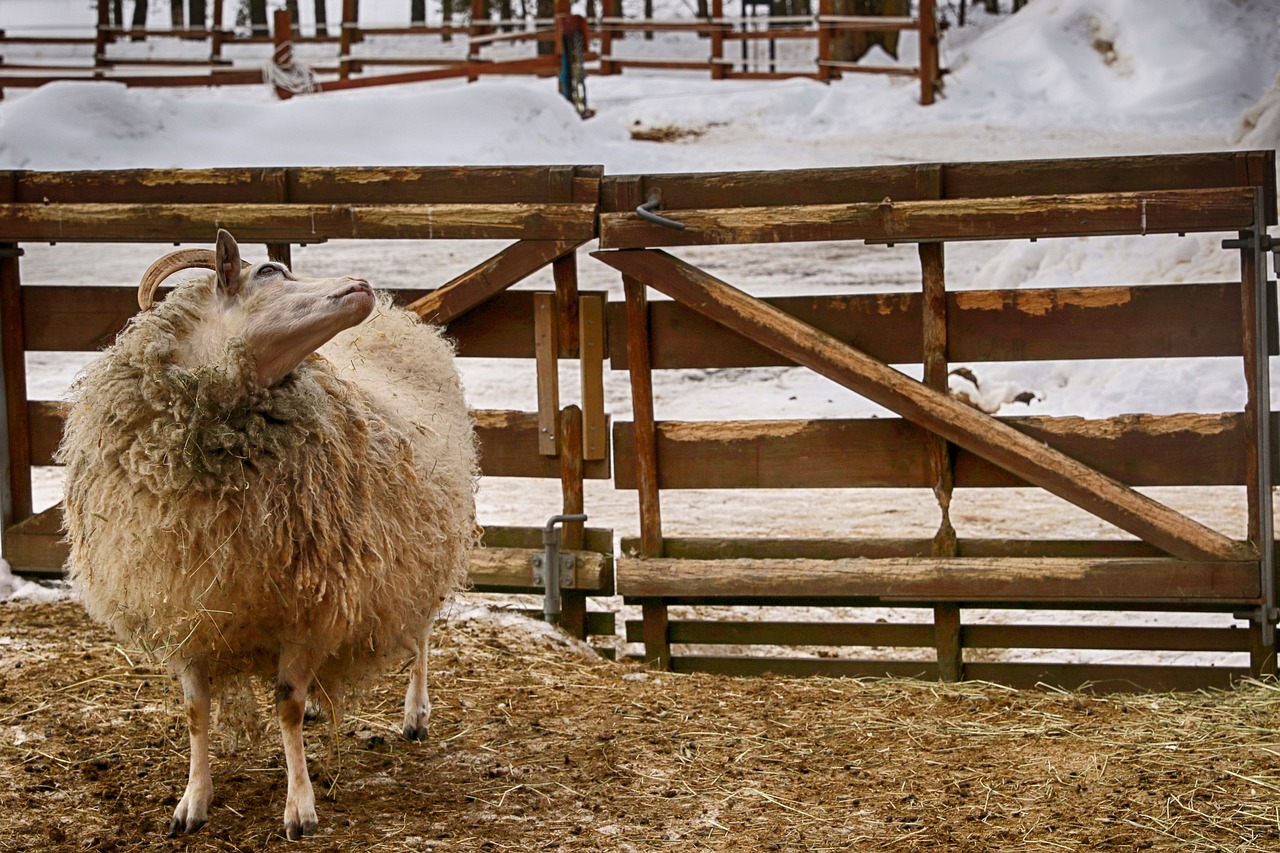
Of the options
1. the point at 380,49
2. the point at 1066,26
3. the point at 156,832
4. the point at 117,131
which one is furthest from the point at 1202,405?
the point at 380,49

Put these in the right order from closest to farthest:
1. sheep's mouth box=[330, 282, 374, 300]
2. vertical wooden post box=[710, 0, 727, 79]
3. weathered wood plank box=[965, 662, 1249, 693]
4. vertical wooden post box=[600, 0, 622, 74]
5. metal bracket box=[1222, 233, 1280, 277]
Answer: sheep's mouth box=[330, 282, 374, 300] < metal bracket box=[1222, 233, 1280, 277] < weathered wood plank box=[965, 662, 1249, 693] < vertical wooden post box=[710, 0, 727, 79] < vertical wooden post box=[600, 0, 622, 74]

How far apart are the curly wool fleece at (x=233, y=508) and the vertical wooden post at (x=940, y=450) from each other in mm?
2434

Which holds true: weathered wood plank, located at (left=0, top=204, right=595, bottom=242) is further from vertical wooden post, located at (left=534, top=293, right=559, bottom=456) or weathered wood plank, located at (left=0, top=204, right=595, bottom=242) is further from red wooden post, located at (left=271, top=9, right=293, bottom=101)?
red wooden post, located at (left=271, top=9, right=293, bottom=101)

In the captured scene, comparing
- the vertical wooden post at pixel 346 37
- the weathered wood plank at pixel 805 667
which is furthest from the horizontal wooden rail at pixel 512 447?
the vertical wooden post at pixel 346 37

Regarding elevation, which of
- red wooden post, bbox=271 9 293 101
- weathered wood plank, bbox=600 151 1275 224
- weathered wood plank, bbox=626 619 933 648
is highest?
red wooden post, bbox=271 9 293 101

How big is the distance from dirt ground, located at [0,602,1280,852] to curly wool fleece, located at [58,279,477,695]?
21.0 inches

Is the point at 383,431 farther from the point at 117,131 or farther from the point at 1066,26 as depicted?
the point at 1066,26

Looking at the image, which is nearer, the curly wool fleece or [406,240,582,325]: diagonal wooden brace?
the curly wool fleece

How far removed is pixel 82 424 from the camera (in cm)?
408

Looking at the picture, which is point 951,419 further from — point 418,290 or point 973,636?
point 418,290

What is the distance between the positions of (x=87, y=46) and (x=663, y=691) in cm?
3525

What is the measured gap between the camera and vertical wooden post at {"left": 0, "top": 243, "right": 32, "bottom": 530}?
6.61 meters

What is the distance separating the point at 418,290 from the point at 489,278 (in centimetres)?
45

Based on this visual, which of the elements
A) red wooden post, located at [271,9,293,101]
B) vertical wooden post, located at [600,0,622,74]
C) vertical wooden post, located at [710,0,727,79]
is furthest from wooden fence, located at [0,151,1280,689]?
vertical wooden post, located at [600,0,622,74]
